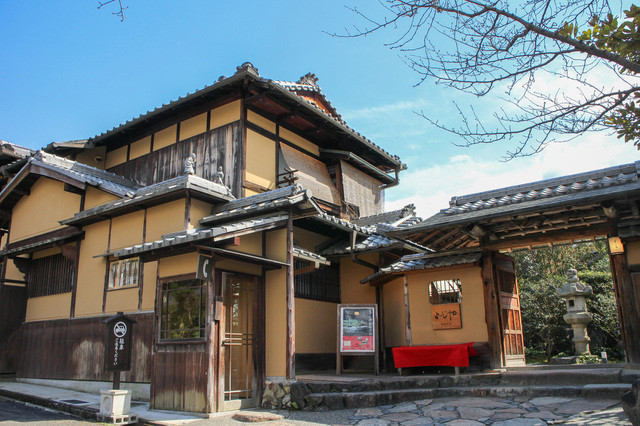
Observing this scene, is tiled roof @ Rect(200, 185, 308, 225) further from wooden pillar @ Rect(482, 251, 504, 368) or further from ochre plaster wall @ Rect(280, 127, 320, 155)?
wooden pillar @ Rect(482, 251, 504, 368)

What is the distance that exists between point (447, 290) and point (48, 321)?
407 inches

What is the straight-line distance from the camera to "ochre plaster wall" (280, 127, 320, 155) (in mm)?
14207

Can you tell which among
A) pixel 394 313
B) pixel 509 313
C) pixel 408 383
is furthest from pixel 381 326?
pixel 408 383

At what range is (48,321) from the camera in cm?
1258

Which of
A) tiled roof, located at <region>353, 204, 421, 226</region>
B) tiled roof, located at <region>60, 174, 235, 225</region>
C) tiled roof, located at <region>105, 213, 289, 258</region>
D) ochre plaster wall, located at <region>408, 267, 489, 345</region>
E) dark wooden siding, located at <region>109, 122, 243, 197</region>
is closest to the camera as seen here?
tiled roof, located at <region>105, 213, 289, 258</region>

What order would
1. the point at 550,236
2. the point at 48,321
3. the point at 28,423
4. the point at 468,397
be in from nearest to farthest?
the point at 28,423 < the point at 468,397 < the point at 550,236 < the point at 48,321

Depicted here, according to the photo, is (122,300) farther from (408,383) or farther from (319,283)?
(408,383)

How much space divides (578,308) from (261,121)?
1090 centimetres

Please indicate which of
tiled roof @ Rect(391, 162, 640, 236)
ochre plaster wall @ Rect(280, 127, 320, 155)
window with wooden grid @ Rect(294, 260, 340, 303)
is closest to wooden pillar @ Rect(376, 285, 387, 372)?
window with wooden grid @ Rect(294, 260, 340, 303)

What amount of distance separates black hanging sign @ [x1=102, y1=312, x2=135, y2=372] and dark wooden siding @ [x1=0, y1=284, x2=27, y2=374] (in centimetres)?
682

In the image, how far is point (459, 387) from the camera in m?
9.31

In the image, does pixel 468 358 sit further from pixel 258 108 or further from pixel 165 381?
pixel 258 108

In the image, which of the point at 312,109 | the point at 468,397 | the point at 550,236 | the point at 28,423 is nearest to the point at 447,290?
the point at 550,236

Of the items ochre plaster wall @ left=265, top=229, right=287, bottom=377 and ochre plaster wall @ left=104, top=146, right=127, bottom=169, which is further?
ochre plaster wall @ left=104, top=146, right=127, bottom=169
